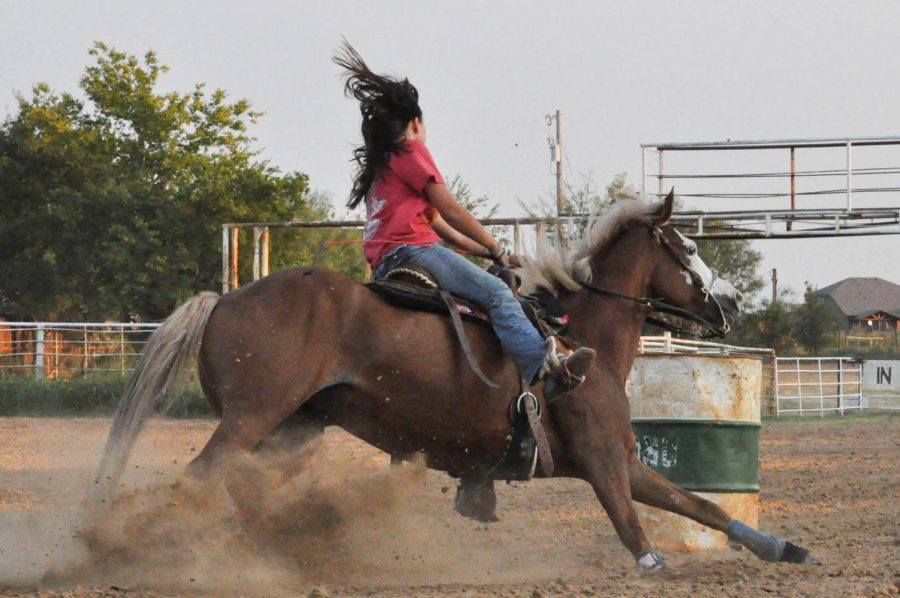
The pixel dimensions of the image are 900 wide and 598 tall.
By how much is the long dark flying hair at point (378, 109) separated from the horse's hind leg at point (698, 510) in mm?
2055

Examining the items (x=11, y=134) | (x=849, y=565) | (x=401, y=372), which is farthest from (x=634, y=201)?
(x=11, y=134)

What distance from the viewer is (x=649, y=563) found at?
5.87 m

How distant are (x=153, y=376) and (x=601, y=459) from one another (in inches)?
88.5

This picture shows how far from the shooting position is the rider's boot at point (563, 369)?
18.6 ft

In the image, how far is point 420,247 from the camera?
19.2 feet

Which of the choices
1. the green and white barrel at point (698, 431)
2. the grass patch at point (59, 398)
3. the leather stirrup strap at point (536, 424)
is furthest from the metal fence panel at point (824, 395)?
the leather stirrup strap at point (536, 424)

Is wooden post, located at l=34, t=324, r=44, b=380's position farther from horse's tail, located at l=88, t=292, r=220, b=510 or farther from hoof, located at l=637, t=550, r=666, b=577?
hoof, located at l=637, t=550, r=666, b=577

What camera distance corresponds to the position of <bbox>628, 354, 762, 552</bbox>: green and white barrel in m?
7.26

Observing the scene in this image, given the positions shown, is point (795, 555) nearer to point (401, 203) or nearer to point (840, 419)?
point (401, 203)

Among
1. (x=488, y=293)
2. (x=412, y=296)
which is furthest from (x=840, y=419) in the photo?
(x=412, y=296)

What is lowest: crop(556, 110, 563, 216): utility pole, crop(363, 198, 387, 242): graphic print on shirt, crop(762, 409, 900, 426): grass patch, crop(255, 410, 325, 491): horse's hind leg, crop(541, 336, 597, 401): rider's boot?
crop(762, 409, 900, 426): grass patch

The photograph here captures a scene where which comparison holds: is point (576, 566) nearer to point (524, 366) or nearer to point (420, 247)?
point (524, 366)

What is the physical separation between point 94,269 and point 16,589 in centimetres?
3455

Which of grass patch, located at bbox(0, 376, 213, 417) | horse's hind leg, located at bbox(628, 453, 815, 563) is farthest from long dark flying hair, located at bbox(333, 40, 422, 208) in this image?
grass patch, located at bbox(0, 376, 213, 417)
